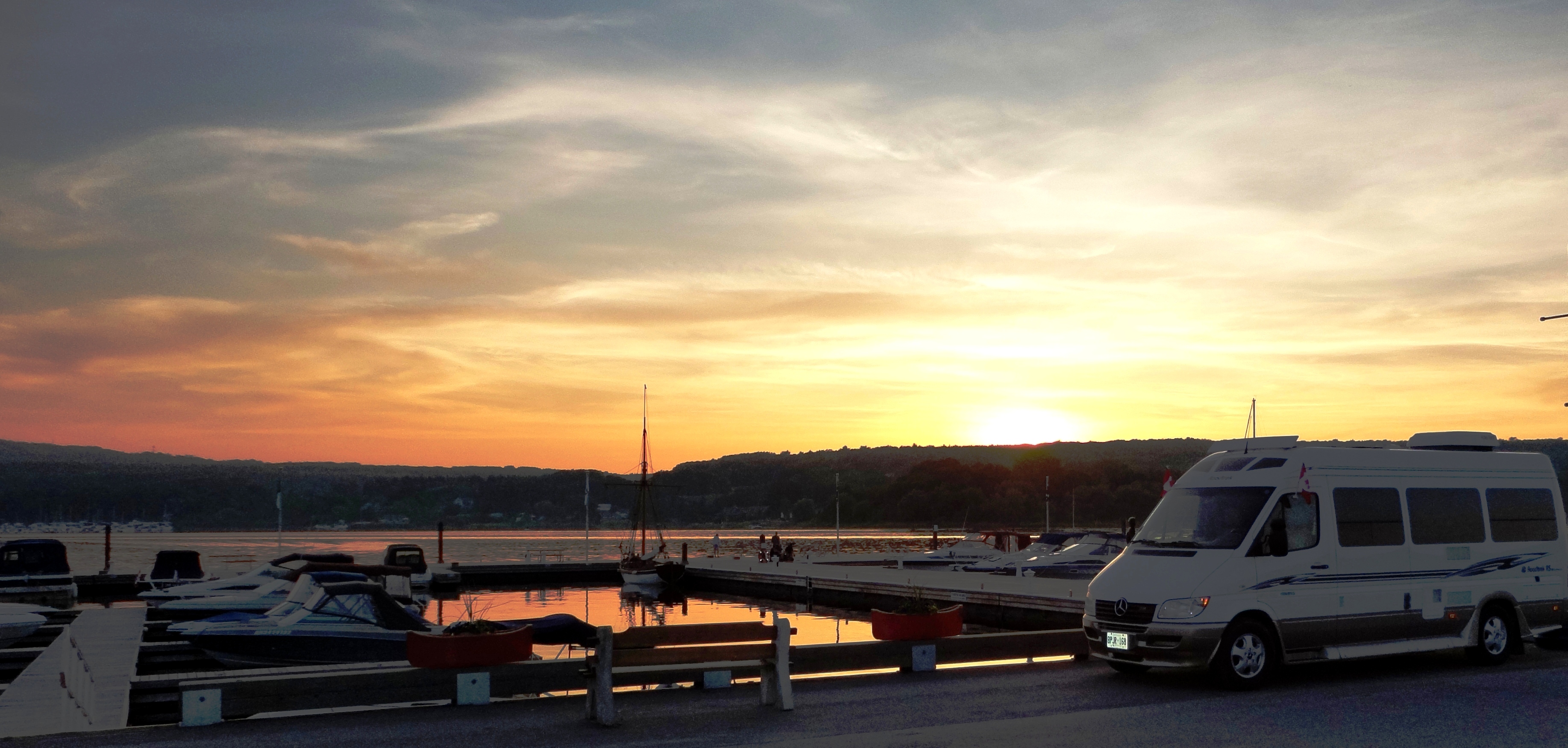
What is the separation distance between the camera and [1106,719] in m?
11.9

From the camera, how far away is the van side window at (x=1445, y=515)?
618 inches

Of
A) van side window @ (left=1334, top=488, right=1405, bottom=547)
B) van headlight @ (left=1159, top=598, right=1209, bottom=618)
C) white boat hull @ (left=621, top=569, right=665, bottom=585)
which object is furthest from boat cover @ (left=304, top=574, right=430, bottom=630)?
white boat hull @ (left=621, top=569, right=665, bottom=585)

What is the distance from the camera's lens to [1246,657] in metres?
14.0

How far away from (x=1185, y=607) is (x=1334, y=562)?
2.40 metres

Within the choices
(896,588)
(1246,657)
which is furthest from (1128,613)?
(896,588)

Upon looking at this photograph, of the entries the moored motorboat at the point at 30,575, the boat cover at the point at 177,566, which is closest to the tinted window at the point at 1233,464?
the moored motorboat at the point at 30,575

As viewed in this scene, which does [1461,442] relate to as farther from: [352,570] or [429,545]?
[429,545]

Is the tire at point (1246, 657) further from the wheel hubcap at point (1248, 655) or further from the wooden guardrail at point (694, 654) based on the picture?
the wooden guardrail at point (694, 654)

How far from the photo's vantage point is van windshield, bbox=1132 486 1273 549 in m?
14.5

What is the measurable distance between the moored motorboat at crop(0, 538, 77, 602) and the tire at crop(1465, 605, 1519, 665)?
117 ft

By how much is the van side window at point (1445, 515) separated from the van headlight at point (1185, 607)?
3809mm

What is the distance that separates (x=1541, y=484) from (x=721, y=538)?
120029 mm

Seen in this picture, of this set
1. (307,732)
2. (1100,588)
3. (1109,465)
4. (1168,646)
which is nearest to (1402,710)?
(1168,646)

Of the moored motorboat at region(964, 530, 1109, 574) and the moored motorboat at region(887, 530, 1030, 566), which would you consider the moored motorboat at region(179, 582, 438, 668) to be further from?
the moored motorboat at region(887, 530, 1030, 566)
